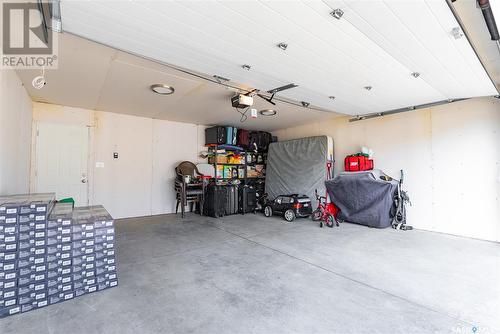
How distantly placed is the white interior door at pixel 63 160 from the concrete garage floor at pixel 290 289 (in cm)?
234

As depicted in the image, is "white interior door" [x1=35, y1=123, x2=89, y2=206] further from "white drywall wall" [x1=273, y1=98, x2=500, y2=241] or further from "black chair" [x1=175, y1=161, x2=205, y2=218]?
"white drywall wall" [x1=273, y1=98, x2=500, y2=241]

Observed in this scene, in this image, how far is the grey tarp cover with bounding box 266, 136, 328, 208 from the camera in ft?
19.8

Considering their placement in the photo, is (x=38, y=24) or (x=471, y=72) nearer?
(x=38, y=24)

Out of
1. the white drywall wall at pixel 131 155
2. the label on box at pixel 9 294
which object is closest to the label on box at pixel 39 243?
the label on box at pixel 9 294

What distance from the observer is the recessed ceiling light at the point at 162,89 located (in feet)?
12.6

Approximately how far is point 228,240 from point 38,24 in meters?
3.58

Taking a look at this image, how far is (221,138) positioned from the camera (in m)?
6.64

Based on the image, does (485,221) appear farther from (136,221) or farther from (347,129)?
(136,221)

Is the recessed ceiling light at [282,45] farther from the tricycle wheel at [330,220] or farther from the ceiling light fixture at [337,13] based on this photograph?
→ the tricycle wheel at [330,220]

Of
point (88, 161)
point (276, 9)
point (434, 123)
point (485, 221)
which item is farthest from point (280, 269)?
point (88, 161)

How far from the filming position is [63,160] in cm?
508

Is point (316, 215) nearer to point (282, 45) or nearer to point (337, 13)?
point (282, 45)

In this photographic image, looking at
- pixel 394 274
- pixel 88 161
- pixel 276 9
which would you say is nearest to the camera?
pixel 276 9

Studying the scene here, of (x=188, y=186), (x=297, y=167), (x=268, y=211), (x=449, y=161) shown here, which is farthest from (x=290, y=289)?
(x=297, y=167)
